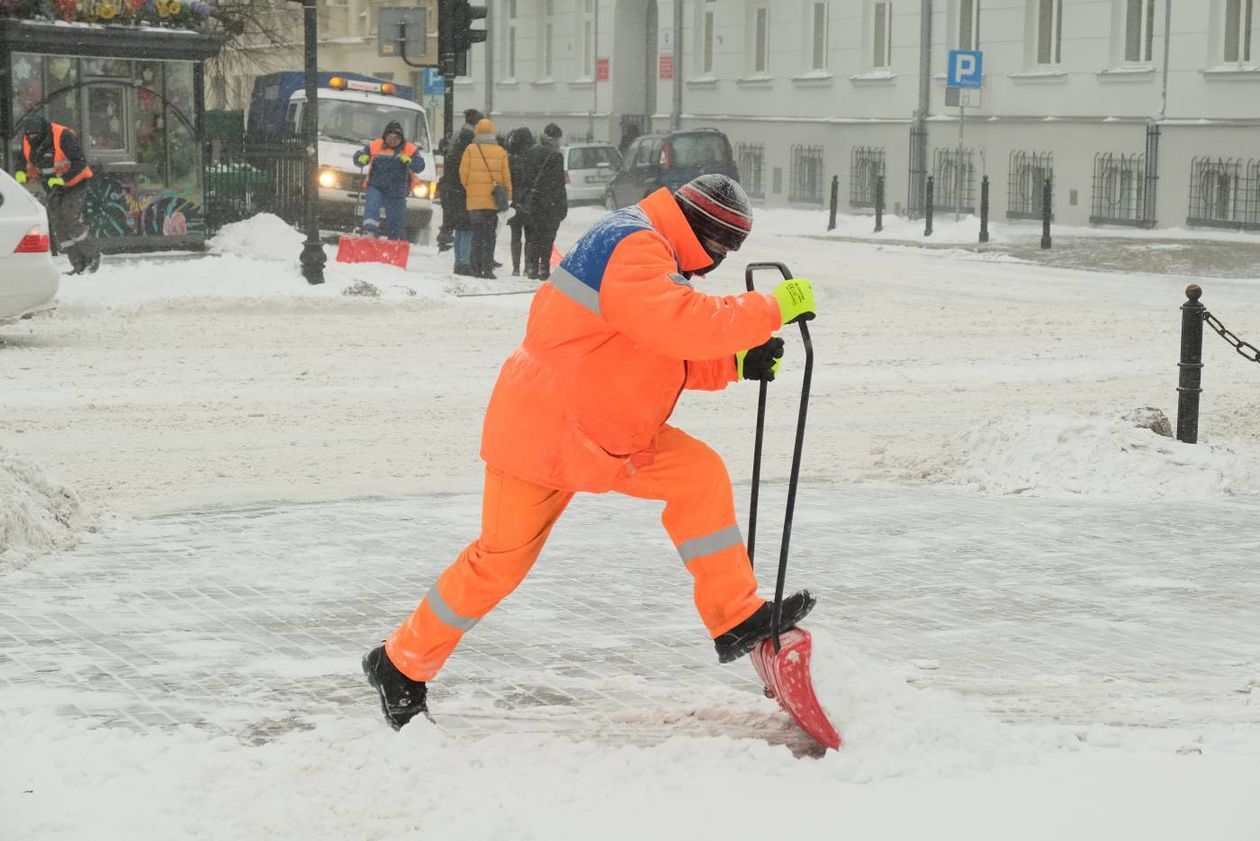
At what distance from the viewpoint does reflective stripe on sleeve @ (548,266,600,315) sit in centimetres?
493

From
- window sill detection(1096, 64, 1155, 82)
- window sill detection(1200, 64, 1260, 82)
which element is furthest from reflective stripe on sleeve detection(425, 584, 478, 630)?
window sill detection(1096, 64, 1155, 82)

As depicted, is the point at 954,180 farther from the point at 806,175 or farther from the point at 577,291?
the point at 577,291

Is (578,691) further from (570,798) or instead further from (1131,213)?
(1131,213)

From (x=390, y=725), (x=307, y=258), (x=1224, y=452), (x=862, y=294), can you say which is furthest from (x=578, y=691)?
(x=862, y=294)

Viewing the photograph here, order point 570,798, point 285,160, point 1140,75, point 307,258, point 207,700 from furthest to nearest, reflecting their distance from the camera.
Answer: point 1140,75, point 285,160, point 307,258, point 207,700, point 570,798

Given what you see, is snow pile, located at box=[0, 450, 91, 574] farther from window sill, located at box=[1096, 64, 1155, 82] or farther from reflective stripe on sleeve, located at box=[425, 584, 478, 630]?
window sill, located at box=[1096, 64, 1155, 82]

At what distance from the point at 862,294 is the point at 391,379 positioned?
7.64 m

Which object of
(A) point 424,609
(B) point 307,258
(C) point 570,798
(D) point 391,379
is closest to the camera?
(C) point 570,798

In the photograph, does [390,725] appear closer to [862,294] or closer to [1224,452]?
[1224,452]

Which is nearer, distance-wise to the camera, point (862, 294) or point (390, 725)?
point (390, 725)

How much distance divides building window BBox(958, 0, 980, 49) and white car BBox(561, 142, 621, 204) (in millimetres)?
7118

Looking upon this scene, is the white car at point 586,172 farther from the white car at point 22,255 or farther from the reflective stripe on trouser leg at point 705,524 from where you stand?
the reflective stripe on trouser leg at point 705,524

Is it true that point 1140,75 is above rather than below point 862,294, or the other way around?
above

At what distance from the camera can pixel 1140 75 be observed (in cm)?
2925
